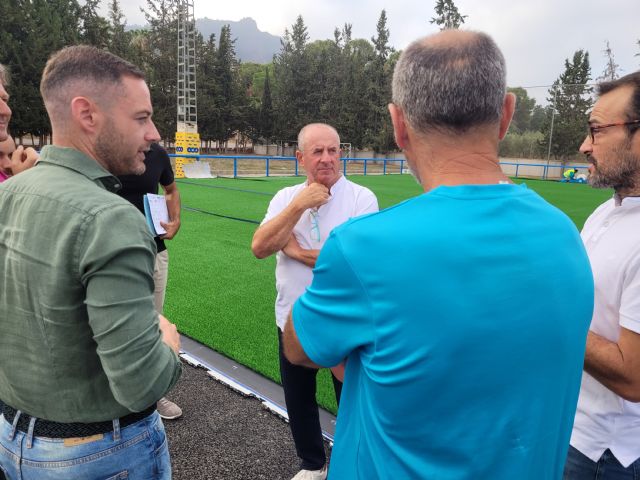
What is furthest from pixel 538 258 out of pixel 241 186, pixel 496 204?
pixel 241 186

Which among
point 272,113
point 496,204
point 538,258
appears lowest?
point 538,258

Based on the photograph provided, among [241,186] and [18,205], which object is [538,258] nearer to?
[18,205]

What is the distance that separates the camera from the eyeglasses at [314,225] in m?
2.66

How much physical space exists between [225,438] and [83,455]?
182 cm

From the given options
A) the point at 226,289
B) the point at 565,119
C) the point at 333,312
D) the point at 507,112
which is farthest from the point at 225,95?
the point at 333,312

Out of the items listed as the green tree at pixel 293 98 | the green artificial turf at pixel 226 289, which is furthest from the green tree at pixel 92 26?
the green artificial turf at pixel 226 289

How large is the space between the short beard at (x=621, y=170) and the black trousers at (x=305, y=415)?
1.71 m

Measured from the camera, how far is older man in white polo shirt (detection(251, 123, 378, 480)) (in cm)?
264

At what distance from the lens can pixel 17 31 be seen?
110 feet

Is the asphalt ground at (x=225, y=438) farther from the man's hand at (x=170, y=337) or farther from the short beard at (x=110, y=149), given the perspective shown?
the short beard at (x=110, y=149)

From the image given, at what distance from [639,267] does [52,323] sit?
1.72 metres

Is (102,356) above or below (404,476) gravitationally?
above

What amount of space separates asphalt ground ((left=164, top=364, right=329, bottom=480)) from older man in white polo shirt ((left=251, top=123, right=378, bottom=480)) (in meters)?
0.28

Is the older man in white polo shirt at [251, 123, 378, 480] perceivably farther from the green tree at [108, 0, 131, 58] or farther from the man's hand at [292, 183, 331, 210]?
the green tree at [108, 0, 131, 58]
